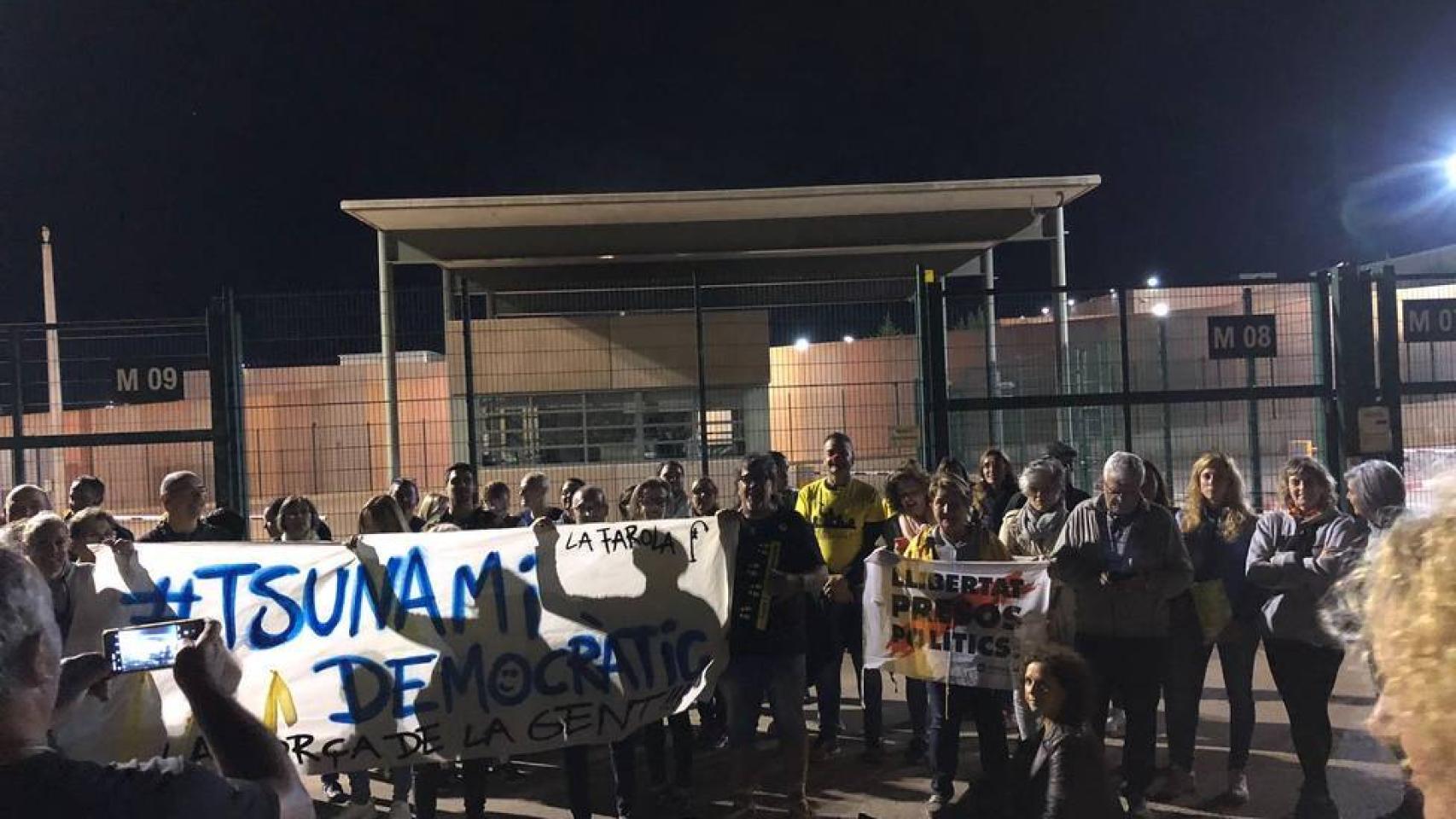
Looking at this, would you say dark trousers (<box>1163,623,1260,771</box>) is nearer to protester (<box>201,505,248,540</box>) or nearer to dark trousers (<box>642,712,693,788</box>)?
dark trousers (<box>642,712,693,788</box>)

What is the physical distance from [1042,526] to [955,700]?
52.7 inches

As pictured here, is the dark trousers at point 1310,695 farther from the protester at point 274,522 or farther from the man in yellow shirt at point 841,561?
the protester at point 274,522

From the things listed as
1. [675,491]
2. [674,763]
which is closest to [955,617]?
[674,763]

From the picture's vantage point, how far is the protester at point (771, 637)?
195 inches

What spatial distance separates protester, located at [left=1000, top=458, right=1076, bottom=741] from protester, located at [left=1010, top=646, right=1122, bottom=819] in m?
1.20

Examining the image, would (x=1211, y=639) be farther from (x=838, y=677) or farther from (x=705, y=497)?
(x=705, y=497)

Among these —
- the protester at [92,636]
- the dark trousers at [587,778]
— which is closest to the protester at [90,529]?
the protester at [92,636]

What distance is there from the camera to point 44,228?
1989cm

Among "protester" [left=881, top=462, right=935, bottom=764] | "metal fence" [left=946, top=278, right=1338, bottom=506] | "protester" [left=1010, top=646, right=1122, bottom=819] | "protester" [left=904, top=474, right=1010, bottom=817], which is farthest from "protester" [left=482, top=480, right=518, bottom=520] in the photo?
"protester" [left=1010, top=646, right=1122, bottom=819]

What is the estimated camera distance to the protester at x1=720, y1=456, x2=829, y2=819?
16.3ft

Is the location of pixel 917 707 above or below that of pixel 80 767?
below

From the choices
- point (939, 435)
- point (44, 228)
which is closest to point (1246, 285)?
point (939, 435)

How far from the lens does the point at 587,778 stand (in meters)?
5.10

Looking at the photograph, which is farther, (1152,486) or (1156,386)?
(1156,386)
